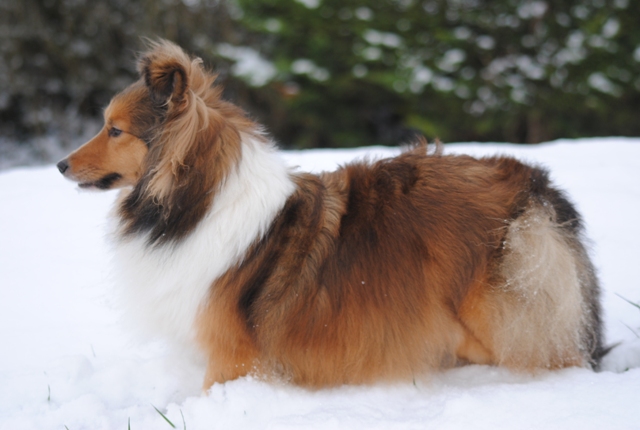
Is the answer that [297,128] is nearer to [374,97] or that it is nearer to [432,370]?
[374,97]

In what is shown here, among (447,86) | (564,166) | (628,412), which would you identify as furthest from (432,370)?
(447,86)

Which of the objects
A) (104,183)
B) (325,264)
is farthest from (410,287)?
(104,183)

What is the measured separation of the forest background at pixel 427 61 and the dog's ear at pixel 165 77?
22.4 feet

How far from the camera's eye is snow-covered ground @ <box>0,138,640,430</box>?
2275 mm

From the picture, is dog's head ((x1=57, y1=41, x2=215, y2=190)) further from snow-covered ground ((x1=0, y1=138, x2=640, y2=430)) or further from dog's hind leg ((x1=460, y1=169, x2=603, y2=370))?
dog's hind leg ((x1=460, y1=169, x2=603, y2=370))

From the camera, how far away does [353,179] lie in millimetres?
2814

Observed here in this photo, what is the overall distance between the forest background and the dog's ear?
6834mm

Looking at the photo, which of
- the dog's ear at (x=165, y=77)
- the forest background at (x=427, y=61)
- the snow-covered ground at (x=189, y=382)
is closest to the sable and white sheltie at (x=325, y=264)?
the dog's ear at (x=165, y=77)

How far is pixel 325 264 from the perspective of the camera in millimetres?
2547

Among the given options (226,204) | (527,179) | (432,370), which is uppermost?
(527,179)

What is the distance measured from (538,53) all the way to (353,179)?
8277mm

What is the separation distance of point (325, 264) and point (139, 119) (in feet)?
3.93

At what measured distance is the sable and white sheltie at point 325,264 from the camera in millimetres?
2523

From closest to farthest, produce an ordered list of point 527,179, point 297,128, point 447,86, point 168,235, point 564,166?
point 168,235
point 527,179
point 564,166
point 447,86
point 297,128
